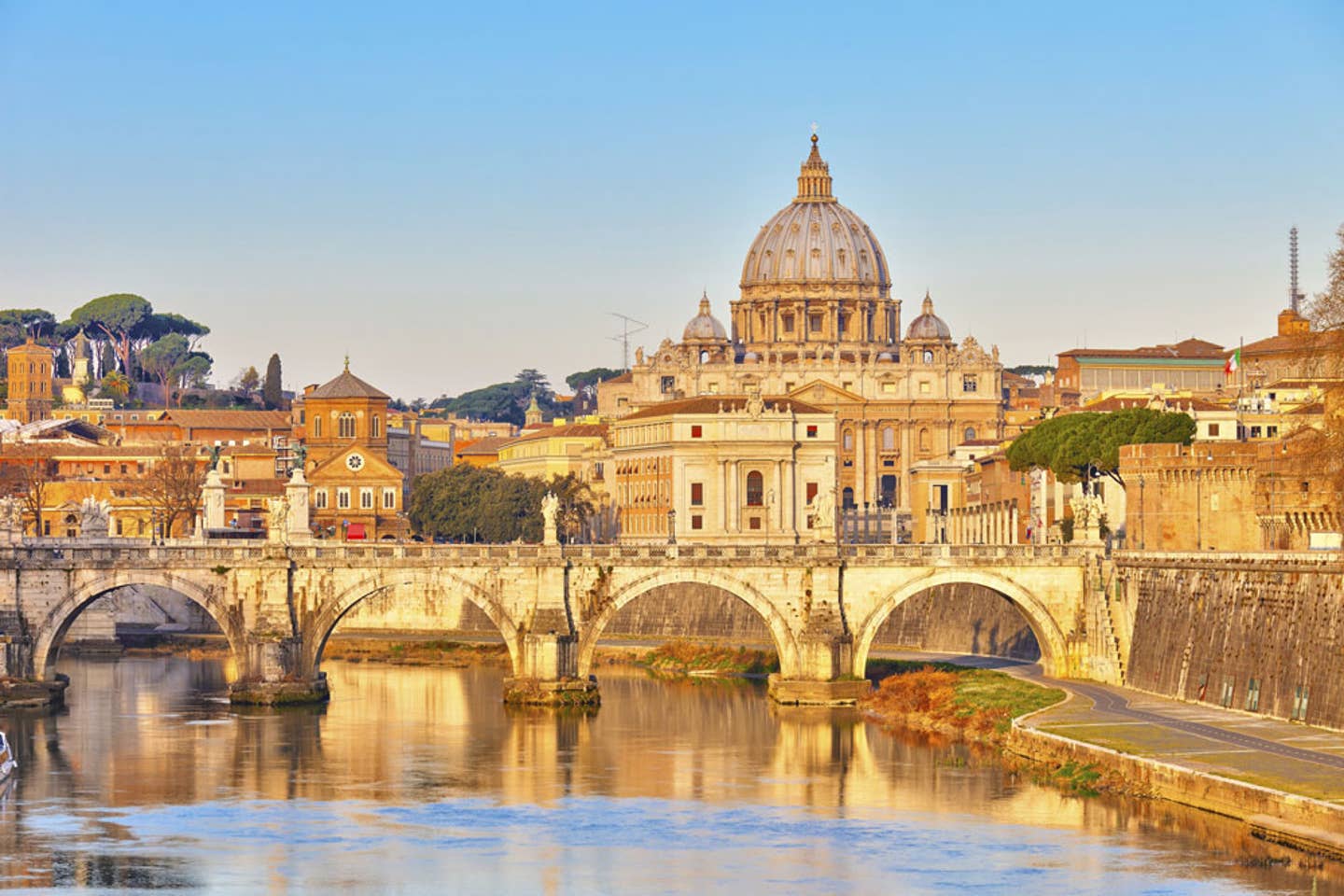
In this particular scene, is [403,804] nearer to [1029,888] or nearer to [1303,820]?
[1029,888]

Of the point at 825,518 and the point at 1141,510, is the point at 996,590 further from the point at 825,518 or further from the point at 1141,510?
the point at 1141,510

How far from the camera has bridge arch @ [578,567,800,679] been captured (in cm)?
7788

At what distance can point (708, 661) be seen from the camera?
92.4m

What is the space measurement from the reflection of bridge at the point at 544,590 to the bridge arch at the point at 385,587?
38mm

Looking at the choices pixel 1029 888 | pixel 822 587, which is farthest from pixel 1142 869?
pixel 822 587

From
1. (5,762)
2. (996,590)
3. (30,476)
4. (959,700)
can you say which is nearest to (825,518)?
(996,590)

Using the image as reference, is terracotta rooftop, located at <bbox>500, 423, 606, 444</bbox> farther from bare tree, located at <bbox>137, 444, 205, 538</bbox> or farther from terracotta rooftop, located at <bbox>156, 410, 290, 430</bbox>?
bare tree, located at <bbox>137, 444, 205, 538</bbox>

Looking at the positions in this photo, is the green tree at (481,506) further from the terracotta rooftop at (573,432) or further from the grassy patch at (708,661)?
the grassy patch at (708,661)

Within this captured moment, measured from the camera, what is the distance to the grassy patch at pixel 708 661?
91000 millimetres

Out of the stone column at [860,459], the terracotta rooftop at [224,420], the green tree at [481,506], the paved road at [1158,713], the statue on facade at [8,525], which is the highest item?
the terracotta rooftop at [224,420]

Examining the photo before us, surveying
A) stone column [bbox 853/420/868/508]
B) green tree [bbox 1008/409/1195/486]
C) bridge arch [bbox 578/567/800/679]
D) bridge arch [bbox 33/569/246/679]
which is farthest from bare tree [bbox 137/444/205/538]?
stone column [bbox 853/420/868/508]

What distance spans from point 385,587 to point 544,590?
457 centimetres

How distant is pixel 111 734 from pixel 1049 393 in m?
126

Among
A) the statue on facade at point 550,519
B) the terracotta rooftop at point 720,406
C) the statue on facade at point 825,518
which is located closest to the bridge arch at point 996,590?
the statue on facade at point 825,518
